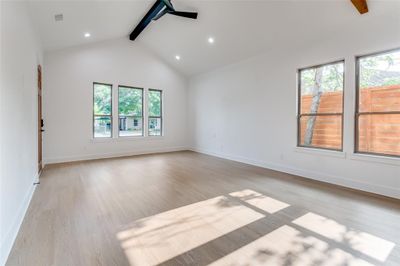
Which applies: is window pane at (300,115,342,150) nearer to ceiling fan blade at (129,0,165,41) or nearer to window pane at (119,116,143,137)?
ceiling fan blade at (129,0,165,41)

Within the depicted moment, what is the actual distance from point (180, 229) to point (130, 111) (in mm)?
Result: 5543

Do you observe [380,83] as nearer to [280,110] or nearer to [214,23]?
[280,110]

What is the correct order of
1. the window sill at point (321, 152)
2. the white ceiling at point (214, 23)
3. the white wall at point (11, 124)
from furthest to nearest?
the window sill at point (321, 152) < the white ceiling at point (214, 23) < the white wall at point (11, 124)

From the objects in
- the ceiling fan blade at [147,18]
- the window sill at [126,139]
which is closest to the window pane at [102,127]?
the window sill at [126,139]

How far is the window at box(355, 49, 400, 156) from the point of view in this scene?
3.35 metres

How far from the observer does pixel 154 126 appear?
771 centimetres

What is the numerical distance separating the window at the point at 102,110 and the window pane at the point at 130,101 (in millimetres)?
342

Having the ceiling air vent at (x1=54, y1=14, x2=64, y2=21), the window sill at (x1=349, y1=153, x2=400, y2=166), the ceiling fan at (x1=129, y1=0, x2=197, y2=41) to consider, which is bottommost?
the window sill at (x1=349, y1=153, x2=400, y2=166)

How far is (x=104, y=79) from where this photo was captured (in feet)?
21.5

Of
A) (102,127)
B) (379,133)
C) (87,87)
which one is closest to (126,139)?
(102,127)

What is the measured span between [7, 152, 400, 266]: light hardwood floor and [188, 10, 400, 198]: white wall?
0.43m

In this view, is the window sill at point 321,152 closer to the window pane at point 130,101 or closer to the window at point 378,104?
the window at point 378,104

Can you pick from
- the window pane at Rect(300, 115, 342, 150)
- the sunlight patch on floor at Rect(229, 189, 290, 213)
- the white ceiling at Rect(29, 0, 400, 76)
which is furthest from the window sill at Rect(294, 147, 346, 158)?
the white ceiling at Rect(29, 0, 400, 76)

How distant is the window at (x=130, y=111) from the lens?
695cm
